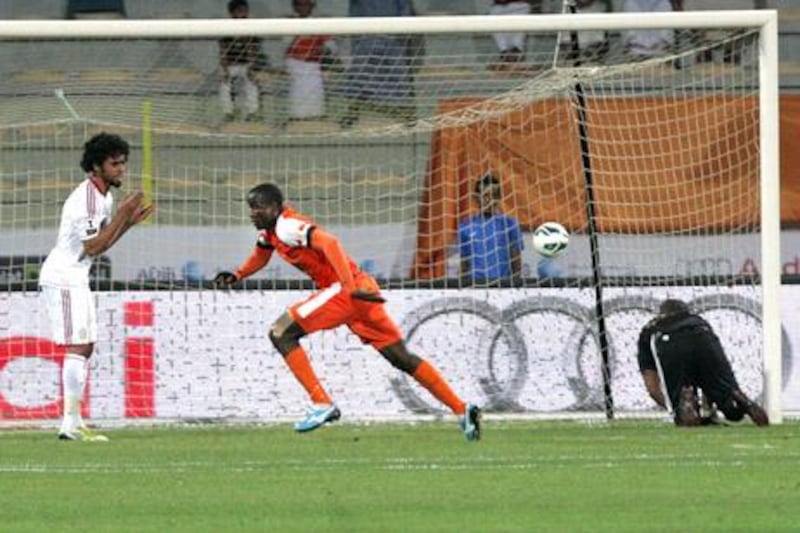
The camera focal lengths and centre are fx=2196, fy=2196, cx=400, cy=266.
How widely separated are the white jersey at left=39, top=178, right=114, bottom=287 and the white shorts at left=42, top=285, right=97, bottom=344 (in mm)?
80

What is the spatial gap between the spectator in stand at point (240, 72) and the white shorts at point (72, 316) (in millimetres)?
4828

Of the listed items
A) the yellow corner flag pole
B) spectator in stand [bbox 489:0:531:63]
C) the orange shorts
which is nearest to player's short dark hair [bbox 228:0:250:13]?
spectator in stand [bbox 489:0:531:63]

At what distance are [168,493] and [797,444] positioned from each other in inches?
200

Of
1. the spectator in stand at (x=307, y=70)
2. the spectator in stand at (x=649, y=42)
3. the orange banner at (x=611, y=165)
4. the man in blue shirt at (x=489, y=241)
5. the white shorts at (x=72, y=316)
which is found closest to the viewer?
the white shorts at (x=72, y=316)

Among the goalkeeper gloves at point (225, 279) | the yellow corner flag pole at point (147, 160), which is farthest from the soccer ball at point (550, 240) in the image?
the yellow corner flag pole at point (147, 160)

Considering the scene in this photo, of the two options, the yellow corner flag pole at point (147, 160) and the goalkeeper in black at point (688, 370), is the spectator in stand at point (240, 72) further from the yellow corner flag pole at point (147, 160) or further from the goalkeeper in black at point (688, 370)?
the goalkeeper in black at point (688, 370)

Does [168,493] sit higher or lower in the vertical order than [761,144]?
lower

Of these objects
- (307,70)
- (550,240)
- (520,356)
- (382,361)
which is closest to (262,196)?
(550,240)

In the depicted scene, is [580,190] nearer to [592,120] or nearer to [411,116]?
[592,120]

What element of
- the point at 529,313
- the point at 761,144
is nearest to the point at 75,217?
the point at 529,313

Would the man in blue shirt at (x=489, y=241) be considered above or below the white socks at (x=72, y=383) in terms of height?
above

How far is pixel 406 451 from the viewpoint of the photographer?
47.8ft

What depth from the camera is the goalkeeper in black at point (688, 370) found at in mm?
17297

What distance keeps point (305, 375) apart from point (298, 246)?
959mm
